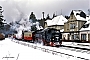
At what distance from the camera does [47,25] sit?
70.2 metres

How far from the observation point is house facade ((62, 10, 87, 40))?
50.2 metres

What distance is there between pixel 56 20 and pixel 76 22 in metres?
17.6

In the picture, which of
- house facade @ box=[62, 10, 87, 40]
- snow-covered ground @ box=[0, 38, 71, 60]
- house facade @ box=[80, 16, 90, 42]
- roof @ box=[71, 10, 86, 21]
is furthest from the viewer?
roof @ box=[71, 10, 86, 21]

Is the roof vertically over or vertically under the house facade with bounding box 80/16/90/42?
over

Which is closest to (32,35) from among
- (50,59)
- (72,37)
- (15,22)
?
(72,37)

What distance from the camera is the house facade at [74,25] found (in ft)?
165

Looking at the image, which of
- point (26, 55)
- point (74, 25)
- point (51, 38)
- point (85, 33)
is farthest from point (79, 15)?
point (26, 55)

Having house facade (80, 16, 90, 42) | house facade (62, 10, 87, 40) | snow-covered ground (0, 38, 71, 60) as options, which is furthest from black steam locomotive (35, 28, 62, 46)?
house facade (62, 10, 87, 40)

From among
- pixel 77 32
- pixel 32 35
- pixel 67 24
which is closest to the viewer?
pixel 32 35

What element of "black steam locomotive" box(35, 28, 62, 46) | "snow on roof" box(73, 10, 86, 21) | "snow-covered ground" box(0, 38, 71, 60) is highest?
"snow on roof" box(73, 10, 86, 21)

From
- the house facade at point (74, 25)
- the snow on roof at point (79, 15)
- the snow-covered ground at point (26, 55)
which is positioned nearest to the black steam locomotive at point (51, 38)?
the snow-covered ground at point (26, 55)

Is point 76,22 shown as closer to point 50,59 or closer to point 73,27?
point 73,27

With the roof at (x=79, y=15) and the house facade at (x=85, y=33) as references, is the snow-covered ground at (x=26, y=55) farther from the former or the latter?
the roof at (x=79, y=15)

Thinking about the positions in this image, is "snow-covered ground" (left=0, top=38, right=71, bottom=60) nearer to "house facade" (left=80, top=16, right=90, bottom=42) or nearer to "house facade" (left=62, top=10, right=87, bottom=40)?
"house facade" (left=80, top=16, right=90, bottom=42)
